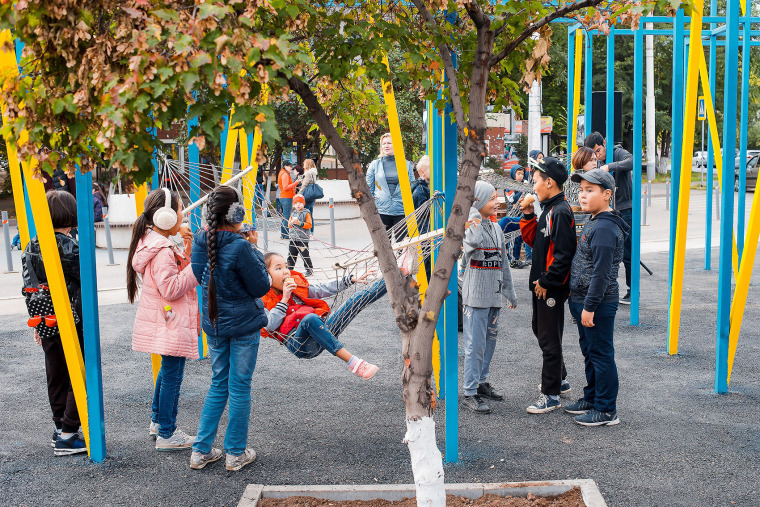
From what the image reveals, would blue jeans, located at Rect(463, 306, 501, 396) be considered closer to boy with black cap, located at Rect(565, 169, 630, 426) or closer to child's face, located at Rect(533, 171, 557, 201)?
boy with black cap, located at Rect(565, 169, 630, 426)

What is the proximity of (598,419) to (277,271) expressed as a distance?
2.23m

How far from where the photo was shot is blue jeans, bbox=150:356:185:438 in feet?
14.9

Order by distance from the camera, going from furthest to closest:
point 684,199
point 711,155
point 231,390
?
point 711,155, point 684,199, point 231,390

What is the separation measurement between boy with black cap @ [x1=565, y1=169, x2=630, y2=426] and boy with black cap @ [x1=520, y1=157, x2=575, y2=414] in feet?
0.36

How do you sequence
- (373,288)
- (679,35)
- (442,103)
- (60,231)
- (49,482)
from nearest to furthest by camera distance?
(442,103)
(49,482)
(60,231)
(373,288)
(679,35)

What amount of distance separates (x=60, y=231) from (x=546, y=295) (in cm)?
305

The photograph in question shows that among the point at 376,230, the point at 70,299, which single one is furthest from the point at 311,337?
the point at 376,230

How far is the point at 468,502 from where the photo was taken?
11.9ft

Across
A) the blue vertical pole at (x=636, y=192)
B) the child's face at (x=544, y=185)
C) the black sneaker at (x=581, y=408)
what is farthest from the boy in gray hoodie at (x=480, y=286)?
the blue vertical pole at (x=636, y=192)

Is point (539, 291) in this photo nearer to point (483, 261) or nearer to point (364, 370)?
point (483, 261)

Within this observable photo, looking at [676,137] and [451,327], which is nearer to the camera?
[451,327]

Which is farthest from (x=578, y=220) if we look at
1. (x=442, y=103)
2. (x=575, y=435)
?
(x=442, y=103)

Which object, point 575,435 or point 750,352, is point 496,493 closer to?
point 575,435

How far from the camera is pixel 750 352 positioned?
6.61 metres
